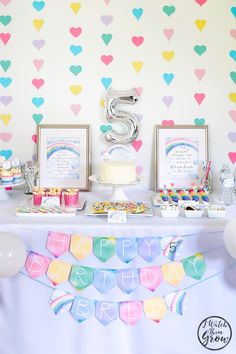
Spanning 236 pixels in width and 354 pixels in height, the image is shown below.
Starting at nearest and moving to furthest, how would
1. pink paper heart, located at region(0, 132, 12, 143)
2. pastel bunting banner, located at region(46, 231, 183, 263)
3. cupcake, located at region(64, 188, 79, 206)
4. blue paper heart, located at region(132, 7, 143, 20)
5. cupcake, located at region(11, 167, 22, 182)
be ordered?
pastel bunting banner, located at region(46, 231, 183, 263)
cupcake, located at region(64, 188, 79, 206)
cupcake, located at region(11, 167, 22, 182)
blue paper heart, located at region(132, 7, 143, 20)
pink paper heart, located at region(0, 132, 12, 143)

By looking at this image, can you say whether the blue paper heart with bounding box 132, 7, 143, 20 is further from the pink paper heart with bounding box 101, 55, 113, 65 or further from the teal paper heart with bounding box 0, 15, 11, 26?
the teal paper heart with bounding box 0, 15, 11, 26

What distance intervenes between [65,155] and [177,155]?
503 millimetres

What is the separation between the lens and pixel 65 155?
2094 millimetres

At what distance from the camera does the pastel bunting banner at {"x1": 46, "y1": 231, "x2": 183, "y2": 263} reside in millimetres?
1637

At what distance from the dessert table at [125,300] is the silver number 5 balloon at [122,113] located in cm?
52

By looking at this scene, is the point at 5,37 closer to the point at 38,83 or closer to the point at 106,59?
the point at 38,83

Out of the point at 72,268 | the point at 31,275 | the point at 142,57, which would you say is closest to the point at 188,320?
the point at 72,268

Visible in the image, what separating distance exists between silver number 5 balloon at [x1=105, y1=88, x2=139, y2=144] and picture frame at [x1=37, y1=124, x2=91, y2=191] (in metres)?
0.12

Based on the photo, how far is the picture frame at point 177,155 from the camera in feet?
6.81

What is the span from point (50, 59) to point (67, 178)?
535 mm

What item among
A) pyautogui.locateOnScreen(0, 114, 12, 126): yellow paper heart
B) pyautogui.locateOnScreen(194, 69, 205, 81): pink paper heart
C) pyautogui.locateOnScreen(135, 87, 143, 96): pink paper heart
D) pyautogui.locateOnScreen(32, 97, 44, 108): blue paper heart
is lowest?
pyautogui.locateOnScreen(0, 114, 12, 126): yellow paper heart

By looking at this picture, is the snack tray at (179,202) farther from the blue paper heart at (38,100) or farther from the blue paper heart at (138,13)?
the blue paper heart at (138,13)

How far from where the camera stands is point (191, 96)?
6.79ft

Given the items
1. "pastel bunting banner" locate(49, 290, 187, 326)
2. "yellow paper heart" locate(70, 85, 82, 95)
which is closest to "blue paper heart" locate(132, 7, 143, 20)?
"yellow paper heart" locate(70, 85, 82, 95)
